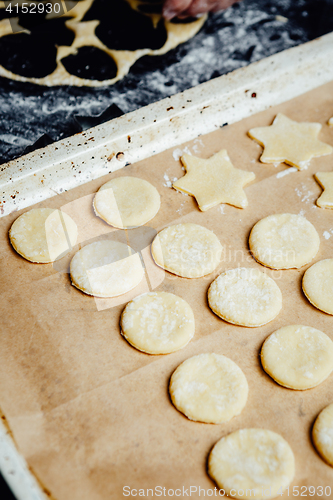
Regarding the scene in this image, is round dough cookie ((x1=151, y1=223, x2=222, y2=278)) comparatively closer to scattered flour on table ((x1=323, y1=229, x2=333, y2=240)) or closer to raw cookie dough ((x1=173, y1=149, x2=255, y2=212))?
raw cookie dough ((x1=173, y1=149, x2=255, y2=212))

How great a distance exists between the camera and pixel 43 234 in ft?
3.95

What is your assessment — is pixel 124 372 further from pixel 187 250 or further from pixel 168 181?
pixel 168 181

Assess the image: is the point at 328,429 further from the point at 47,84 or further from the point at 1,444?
the point at 47,84

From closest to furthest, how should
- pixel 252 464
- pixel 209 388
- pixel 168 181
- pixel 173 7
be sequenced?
pixel 252 464 < pixel 209 388 < pixel 168 181 < pixel 173 7

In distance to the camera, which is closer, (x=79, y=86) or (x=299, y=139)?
(x=299, y=139)

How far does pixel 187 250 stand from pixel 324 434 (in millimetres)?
591

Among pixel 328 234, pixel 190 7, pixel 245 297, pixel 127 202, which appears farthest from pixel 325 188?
pixel 190 7

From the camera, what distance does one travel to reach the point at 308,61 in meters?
1.57

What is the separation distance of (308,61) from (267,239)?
845mm

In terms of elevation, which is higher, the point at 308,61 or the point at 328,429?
the point at 308,61

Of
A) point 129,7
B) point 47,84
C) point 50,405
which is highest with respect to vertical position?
point 129,7

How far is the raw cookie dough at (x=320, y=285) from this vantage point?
3.63 feet

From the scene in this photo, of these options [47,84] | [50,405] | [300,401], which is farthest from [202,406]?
[47,84]

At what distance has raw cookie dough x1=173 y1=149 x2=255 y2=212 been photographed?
130 cm
